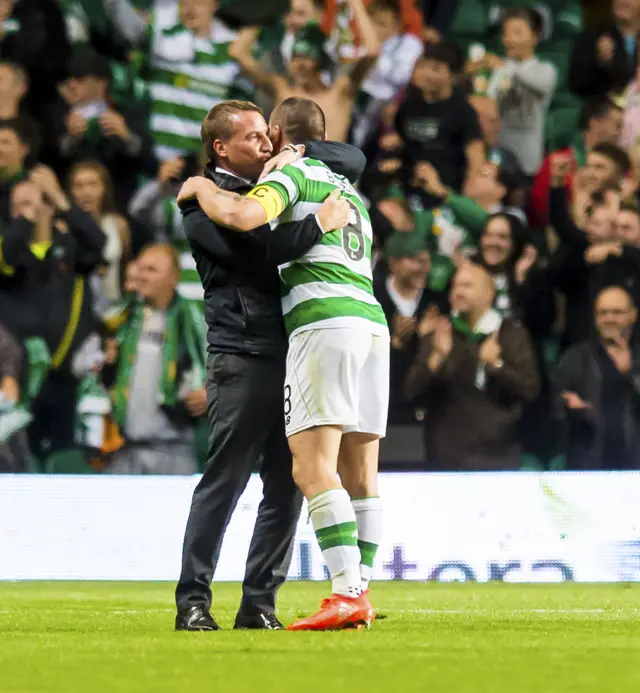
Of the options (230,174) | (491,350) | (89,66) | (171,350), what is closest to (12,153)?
(89,66)

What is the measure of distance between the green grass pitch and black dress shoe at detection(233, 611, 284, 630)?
102 millimetres

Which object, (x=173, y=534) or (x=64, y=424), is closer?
(x=173, y=534)

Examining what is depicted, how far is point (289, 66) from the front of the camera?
1221cm

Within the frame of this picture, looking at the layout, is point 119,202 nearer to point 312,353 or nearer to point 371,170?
point 371,170

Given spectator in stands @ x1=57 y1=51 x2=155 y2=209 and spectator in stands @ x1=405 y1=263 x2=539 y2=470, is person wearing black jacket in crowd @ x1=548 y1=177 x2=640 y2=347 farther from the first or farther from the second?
spectator in stands @ x1=57 y1=51 x2=155 y2=209

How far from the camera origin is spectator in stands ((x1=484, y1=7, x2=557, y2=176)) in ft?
41.2

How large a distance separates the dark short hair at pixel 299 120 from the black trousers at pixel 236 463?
0.98m

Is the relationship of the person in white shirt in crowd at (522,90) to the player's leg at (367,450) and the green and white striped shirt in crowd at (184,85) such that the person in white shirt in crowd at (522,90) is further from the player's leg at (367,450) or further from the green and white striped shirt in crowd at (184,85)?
the player's leg at (367,450)

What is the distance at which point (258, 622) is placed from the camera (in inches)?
244

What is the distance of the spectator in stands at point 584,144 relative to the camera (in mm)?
12039

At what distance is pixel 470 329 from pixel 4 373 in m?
3.52

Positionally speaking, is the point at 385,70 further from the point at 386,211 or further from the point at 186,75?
the point at 186,75

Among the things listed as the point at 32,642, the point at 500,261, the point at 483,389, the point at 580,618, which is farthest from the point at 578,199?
the point at 32,642

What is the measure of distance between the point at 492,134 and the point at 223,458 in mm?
6979
